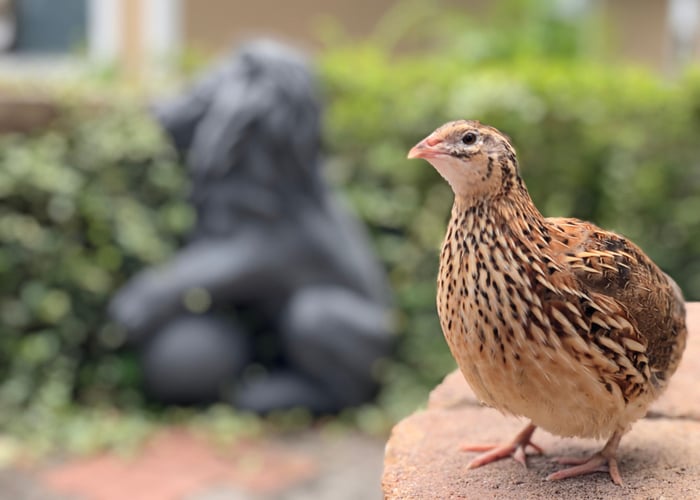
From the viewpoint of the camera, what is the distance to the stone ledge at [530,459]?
1.73 m

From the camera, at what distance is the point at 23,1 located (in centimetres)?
791

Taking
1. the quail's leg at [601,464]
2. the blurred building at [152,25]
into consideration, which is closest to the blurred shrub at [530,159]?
the blurred building at [152,25]

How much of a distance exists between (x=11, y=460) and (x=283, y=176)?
216cm

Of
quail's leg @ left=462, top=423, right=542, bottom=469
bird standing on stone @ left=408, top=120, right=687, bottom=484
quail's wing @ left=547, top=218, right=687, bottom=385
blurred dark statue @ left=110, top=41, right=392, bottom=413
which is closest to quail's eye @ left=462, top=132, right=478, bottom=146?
bird standing on stone @ left=408, top=120, right=687, bottom=484

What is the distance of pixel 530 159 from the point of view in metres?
5.46

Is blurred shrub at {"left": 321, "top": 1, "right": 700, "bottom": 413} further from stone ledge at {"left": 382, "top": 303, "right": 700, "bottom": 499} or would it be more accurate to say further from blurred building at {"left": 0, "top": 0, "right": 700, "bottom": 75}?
stone ledge at {"left": 382, "top": 303, "right": 700, "bottom": 499}

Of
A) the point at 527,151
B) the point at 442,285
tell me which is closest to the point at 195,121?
the point at 527,151

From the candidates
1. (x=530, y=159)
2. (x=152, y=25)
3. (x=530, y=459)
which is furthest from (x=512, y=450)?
(x=152, y=25)

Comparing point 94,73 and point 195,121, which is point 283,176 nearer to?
point 195,121

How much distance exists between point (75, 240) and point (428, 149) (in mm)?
4170

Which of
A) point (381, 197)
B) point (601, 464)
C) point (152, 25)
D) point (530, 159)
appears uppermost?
point (152, 25)

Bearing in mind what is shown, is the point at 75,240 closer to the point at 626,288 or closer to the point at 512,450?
the point at 512,450

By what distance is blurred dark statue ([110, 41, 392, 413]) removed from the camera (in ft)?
15.6

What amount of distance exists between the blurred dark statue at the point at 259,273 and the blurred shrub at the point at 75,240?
1.15 feet
